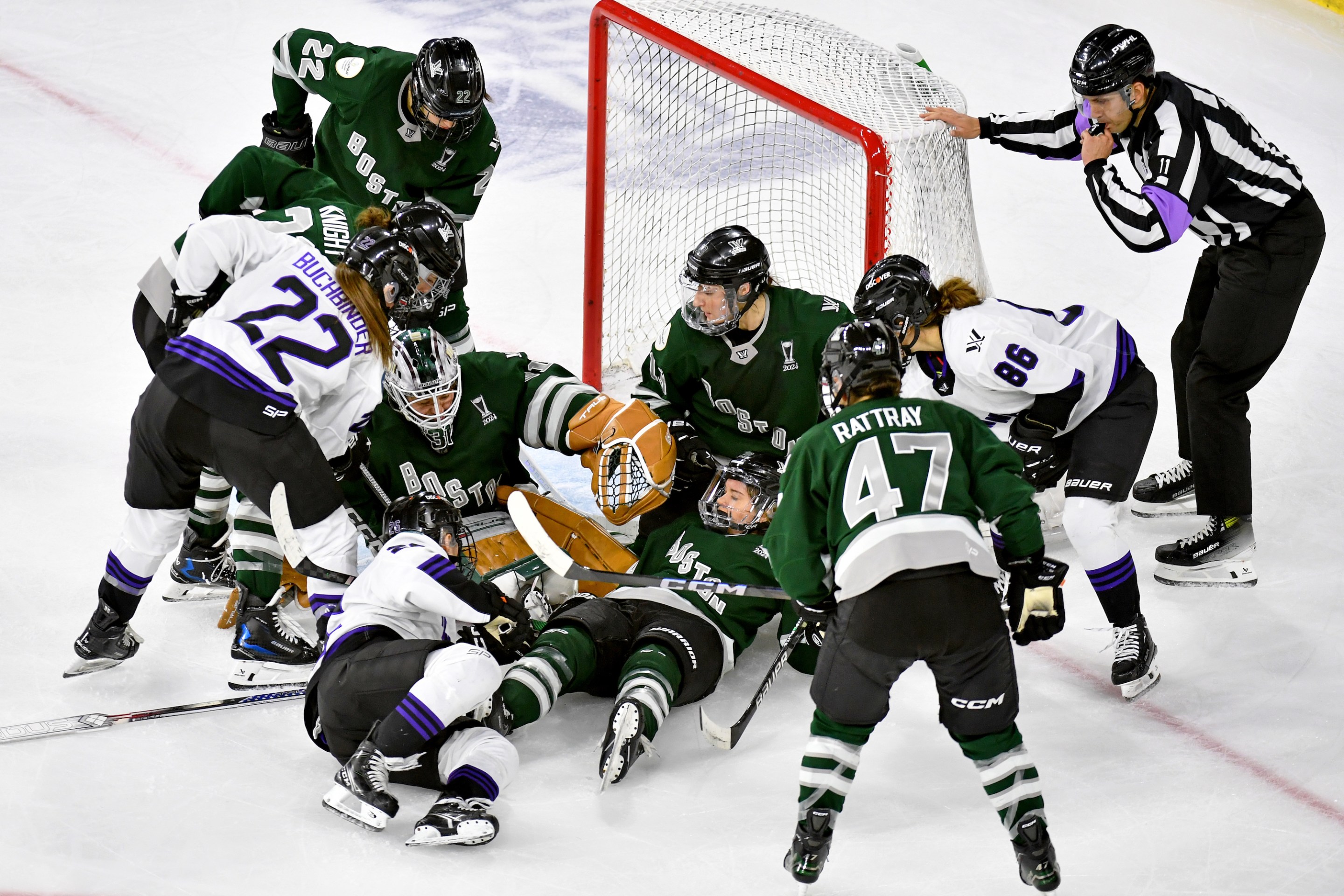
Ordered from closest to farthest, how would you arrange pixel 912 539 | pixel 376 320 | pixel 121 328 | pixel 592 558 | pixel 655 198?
pixel 912 539, pixel 376 320, pixel 592 558, pixel 655 198, pixel 121 328

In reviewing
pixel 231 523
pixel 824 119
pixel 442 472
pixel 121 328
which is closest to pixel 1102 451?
pixel 824 119

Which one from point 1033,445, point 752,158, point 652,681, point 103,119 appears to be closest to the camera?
point 652,681

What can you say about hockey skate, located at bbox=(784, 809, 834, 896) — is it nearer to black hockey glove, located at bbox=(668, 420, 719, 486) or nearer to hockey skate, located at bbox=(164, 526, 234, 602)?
black hockey glove, located at bbox=(668, 420, 719, 486)

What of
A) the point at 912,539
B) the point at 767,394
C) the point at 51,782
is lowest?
the point at 51,782

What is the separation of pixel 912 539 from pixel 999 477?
0.21 m

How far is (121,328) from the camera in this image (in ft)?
17.1

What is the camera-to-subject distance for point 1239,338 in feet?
12.7

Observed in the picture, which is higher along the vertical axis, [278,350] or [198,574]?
[278,350]

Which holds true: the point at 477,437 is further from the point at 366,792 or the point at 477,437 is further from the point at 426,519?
the point at 366,792

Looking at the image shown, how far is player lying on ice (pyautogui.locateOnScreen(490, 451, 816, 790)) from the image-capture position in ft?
10.7

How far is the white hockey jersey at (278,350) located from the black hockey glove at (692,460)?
0.88m

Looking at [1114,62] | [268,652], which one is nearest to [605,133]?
[1114,62]

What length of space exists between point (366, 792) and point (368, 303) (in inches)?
42.8

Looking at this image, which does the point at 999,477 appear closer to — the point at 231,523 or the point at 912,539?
the point at 912,539
